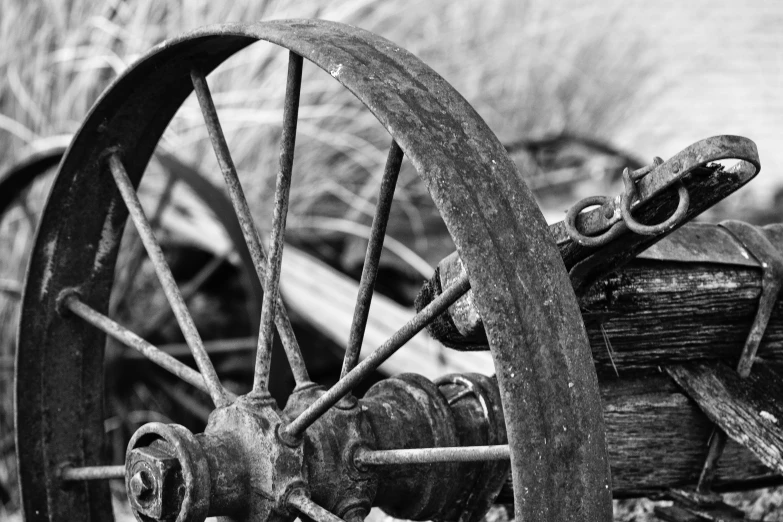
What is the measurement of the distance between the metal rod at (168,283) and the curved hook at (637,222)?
654 mm

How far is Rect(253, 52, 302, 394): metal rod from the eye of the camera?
126 cm

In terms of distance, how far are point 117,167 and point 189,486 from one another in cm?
72

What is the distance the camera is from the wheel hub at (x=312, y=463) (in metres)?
1.17

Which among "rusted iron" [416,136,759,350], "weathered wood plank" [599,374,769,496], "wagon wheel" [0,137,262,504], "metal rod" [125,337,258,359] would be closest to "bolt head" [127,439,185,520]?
"rusted iron" [416,136,759,350]

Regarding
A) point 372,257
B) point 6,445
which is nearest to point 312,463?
point 372,257

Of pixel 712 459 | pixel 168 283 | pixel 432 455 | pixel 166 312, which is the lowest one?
pixel 712 459

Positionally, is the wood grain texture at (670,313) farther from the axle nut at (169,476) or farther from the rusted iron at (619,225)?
Answer: the axle nut at (169,476)

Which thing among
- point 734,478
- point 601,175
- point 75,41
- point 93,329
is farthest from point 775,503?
point 75,41

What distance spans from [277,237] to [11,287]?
2.21m

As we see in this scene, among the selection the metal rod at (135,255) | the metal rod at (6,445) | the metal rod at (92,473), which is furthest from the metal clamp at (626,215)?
the metal rod at (6,445)

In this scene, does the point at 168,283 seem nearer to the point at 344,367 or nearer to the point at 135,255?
the point at 344,367

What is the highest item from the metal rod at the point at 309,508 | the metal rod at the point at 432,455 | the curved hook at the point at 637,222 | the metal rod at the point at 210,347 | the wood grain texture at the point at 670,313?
A: the metal rod at the point at 210,347

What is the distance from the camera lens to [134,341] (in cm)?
152

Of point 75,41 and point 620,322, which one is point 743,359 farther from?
point 75,41
